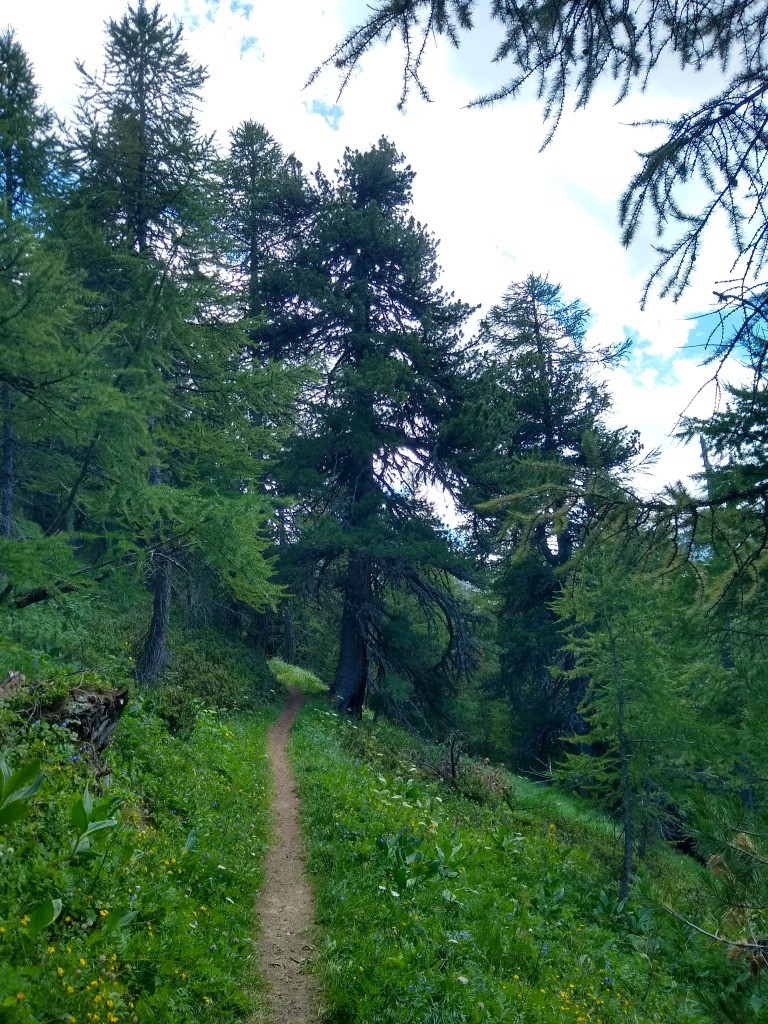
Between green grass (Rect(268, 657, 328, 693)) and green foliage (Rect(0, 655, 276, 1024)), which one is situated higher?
green foliage (Rect(0, 655, 276, 1024))

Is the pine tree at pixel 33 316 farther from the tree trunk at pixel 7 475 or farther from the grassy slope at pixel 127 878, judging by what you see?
the grassy slope at pixel 127 878

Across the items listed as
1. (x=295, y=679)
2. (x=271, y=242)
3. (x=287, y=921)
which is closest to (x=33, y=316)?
(x=287, y=921)

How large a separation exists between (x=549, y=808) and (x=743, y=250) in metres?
14.4

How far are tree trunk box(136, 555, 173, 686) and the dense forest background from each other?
0.05m

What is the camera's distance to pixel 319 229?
18.7 m

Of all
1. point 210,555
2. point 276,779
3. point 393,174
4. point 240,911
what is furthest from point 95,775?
Result: point 393,174

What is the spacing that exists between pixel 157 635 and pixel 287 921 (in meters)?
8.98

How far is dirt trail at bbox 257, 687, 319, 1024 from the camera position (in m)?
4.38

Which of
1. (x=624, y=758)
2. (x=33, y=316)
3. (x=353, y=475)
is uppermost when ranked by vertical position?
(x=353, y=475)

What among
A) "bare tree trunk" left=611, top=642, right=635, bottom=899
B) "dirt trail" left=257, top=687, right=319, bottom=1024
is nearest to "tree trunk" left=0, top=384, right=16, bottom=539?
"dirt trail" left=257, top=687, right=319, bottom=1024

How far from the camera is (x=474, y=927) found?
218 inches

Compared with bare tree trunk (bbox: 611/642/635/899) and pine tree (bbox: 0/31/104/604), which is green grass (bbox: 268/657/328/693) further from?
bare tree trunk (bbox: 611/642/635/899)

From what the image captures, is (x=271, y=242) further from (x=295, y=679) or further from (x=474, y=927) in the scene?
(x=474, y=927)

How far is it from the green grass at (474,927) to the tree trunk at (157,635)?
4523mm
